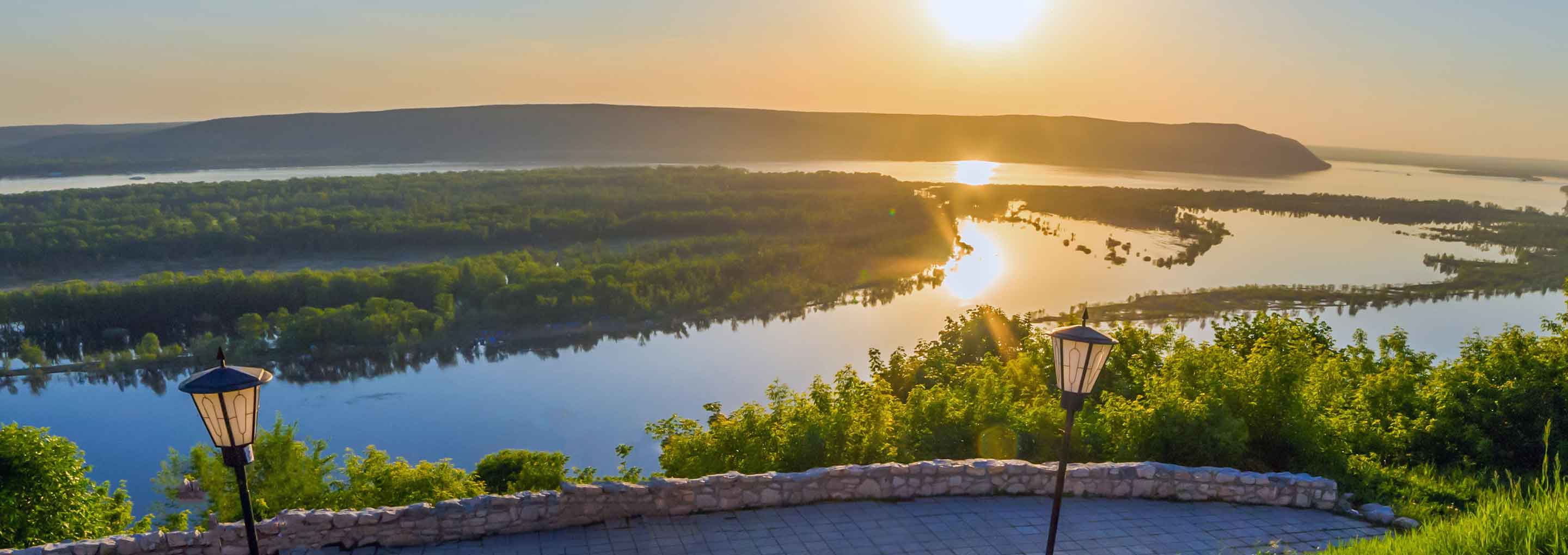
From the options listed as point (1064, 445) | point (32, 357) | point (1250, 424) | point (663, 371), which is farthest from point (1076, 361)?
point (32, 357)

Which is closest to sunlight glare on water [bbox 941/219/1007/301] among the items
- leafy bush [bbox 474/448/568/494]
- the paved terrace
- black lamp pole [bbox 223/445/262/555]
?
leafy bush [bbox 474/448/568/494]

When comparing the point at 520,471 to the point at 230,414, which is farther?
the point at 520,471

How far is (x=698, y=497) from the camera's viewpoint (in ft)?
31.2

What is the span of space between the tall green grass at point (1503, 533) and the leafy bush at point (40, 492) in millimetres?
14266

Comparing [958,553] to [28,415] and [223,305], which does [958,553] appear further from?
[223,305]

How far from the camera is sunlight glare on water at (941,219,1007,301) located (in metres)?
50.2

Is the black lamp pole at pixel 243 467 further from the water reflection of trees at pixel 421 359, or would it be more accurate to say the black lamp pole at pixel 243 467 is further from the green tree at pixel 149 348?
the green tree at pixel 149 348

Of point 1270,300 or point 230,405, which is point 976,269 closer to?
point 1270,300

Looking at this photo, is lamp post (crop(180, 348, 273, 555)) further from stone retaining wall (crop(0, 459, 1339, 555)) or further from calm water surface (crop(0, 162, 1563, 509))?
calm water surface (crop(0, 162, 1563, 509))

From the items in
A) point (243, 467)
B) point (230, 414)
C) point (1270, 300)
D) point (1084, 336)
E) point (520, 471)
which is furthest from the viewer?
point (1270, 300)

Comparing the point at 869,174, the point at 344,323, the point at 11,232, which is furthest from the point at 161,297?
the point at 869,174

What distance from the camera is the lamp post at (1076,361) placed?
6.72 metres

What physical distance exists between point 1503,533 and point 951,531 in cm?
486

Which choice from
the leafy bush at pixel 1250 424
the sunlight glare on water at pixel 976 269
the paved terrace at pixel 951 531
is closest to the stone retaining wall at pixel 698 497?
the paved terrace at pixel 951 531
